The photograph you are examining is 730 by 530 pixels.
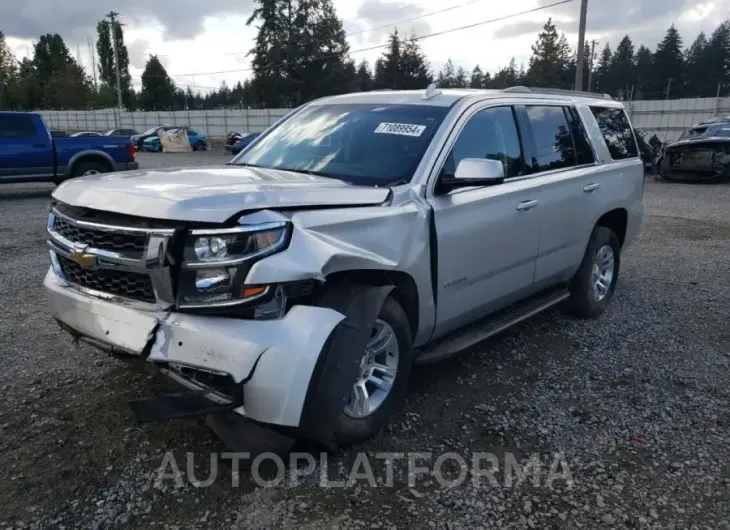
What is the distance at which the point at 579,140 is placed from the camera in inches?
200

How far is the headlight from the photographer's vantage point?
8.62 feet

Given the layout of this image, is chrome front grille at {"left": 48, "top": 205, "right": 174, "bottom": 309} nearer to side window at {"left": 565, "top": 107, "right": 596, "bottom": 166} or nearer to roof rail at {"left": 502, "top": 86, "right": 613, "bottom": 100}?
roof rail at {"left": 502, "top": 86, "right": 613, "bottom": 100}

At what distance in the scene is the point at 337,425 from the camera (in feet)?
9.62

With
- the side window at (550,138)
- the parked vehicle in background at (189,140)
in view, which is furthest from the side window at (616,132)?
the parked vehicle in background at (189,140)

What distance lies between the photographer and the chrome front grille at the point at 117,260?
2.68m

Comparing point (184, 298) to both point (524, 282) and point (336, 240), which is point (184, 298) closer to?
point (336, 240)

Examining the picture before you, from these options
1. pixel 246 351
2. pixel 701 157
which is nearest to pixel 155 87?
pixel 701 157

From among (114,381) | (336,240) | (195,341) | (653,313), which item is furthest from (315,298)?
(653,313)

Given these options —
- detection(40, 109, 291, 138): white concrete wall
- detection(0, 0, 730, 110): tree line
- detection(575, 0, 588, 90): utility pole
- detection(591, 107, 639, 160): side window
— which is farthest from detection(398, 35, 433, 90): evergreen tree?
detection(591, 107, 639, 160): side window

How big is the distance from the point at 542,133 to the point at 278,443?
3.06 metres

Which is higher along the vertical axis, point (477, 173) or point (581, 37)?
point (581, 37)

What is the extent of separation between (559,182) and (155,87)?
72299 millimetres

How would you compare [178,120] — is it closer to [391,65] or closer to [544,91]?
[391,65]

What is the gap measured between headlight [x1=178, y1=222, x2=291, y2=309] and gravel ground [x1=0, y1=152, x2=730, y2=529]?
3.09ft
